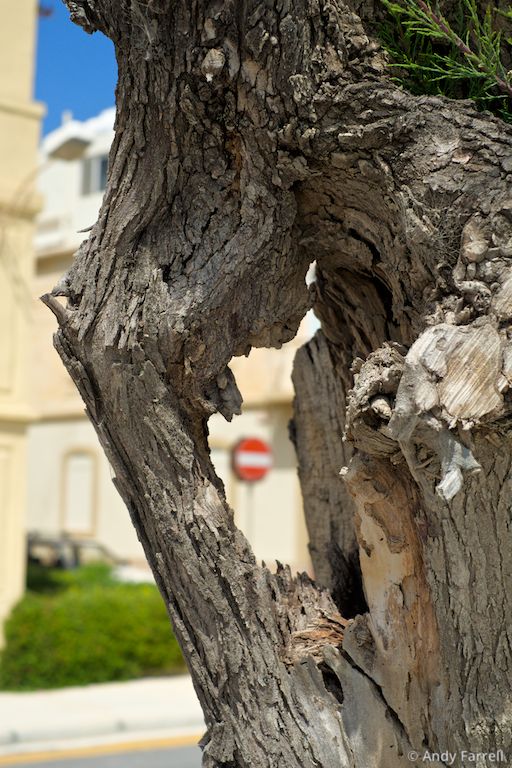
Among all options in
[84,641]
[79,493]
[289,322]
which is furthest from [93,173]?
[289,322]

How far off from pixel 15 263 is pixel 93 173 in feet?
36.7

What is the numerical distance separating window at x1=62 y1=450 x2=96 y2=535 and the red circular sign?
5872 millimetres

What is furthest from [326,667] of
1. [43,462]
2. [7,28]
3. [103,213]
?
[43,462]

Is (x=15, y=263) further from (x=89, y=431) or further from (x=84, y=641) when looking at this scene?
(x=89, y=431)

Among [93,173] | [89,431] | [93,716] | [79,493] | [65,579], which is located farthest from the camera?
[93,173]

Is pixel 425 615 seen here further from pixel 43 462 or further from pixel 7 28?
pixel 43 462

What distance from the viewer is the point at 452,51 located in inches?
75.9

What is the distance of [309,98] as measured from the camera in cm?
191

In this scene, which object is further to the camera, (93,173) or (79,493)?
(93,173)

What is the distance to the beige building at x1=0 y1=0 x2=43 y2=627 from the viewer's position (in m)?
10.7

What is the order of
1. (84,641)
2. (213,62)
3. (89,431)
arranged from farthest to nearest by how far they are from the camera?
(89,431), (84,641), (213,62)

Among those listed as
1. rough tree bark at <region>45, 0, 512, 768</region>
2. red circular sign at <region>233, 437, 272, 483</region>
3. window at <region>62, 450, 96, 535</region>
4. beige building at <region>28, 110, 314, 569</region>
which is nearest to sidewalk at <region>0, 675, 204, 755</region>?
red circular sign at <region>233, 437, 272, 483</region>

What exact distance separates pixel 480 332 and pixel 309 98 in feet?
1.96

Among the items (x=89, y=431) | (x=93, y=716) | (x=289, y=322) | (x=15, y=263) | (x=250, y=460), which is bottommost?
(x=93, y=716)
